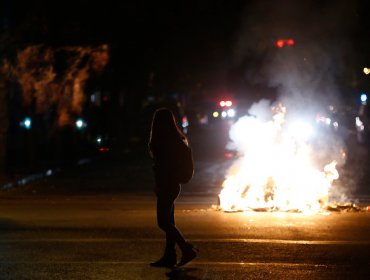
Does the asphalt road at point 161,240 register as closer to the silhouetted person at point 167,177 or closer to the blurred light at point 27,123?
the silhouetted person at point 167,177

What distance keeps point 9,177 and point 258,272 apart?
15.1m

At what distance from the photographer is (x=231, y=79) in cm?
4006

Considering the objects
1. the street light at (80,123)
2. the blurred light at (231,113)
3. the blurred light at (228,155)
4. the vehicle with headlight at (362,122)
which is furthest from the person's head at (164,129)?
the vehicle with headlight at (362,122)

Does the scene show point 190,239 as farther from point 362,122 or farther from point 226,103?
point 362,122

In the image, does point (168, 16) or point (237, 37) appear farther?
point (237, 37)

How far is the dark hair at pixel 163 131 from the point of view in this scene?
8844 millimetres

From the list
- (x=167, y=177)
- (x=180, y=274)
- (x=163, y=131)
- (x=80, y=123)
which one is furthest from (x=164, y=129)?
(x=80, y=123)

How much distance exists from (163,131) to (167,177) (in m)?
0.52

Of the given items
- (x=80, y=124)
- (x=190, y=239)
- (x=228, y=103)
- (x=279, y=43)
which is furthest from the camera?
(x=228, y=103)

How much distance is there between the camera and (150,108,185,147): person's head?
884 cm

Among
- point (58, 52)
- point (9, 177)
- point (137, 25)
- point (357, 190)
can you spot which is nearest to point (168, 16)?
point (137, 25)

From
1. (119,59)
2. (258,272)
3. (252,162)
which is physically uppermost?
(119,59)

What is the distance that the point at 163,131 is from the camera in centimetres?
886

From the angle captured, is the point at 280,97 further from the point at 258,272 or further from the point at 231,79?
the point at 258,272
